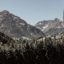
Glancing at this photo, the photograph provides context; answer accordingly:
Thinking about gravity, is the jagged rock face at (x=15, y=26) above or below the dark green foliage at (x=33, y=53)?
above

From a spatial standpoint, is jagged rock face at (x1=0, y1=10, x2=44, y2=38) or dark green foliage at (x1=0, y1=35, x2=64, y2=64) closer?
dark green foliage at (x1=0, y1=35, x2=64, y2=64)

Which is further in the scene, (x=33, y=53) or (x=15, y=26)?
(x=15, y=26)

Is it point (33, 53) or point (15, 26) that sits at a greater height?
point (15, 26)

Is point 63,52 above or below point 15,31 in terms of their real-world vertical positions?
below

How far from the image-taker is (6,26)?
157875 mm

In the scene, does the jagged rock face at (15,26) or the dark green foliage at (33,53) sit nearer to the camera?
the dark green foliage at (33,53)

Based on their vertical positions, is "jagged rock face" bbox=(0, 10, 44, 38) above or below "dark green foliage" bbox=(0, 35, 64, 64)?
above

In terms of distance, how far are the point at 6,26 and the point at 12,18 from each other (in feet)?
48.4

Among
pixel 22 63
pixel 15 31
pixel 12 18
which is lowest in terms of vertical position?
pixel 22 63

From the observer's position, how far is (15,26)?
160875 millimetres

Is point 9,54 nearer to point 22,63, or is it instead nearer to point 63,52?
point 22,63

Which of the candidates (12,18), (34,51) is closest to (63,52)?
(34,51)

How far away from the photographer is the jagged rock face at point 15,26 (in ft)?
503

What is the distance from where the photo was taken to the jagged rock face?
15325 cm
